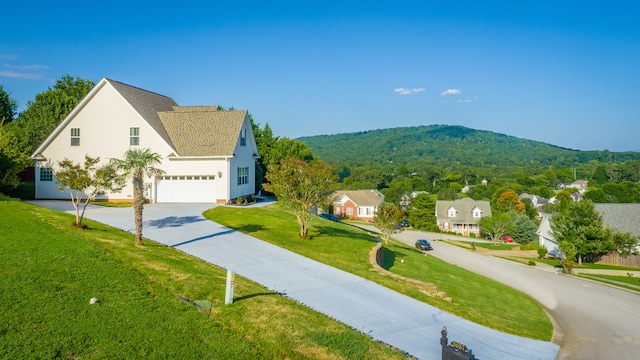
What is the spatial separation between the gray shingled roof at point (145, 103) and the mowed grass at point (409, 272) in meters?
8.85

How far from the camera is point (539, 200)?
110 meters

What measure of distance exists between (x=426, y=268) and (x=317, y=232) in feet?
21.6

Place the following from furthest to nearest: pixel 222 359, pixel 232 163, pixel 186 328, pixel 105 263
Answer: pixel 232 163 → pixel 105 263 → pixel 186 328 → pixel 222 359

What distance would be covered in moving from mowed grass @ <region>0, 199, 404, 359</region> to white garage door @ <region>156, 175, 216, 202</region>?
16.7 m

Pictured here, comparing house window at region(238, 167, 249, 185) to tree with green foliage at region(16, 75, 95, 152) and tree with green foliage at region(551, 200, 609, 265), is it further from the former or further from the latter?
tree with green foliage at region(551, 200, 609, 265)

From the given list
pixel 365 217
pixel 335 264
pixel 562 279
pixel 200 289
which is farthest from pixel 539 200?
pixel 200 289

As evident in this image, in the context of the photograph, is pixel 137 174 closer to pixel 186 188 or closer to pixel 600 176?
pixel 186 188

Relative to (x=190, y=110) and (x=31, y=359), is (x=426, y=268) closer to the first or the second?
(x=31, y=359)

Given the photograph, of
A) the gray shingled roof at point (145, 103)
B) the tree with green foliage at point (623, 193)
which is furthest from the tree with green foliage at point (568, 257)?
the tree with green foliage at point (623, 193)

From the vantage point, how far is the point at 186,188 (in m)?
Answer: 31.3

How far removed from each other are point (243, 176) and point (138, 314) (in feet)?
84.3

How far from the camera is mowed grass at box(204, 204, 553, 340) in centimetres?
1479

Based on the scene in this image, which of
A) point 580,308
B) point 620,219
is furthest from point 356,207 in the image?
point 580,308

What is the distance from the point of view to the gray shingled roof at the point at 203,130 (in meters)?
31.5
